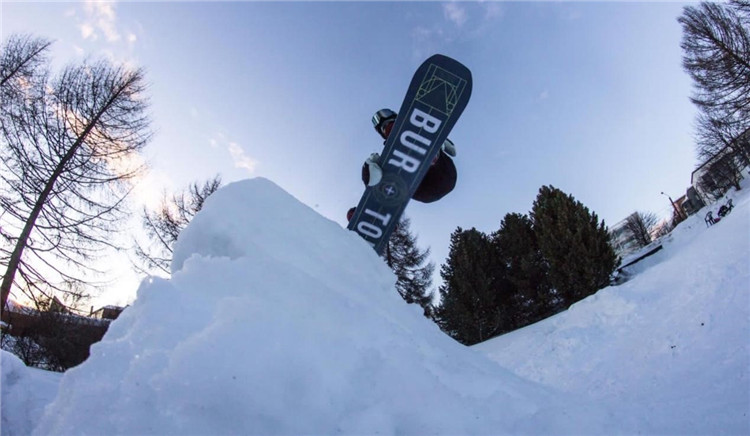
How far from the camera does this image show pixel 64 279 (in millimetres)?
6969

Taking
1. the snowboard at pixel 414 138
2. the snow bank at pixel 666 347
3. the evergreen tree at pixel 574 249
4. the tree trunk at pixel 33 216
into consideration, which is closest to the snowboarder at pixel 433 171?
the snowboard at pixel 414 138

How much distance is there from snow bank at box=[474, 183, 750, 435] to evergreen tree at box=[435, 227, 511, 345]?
5.01 metres

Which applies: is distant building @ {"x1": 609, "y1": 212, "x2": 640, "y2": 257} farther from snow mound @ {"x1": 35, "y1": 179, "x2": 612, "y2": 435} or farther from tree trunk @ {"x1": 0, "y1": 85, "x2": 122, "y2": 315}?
snow mound @ {"x1": 35, "y1": 179, "x2": 612, "y2": 435}

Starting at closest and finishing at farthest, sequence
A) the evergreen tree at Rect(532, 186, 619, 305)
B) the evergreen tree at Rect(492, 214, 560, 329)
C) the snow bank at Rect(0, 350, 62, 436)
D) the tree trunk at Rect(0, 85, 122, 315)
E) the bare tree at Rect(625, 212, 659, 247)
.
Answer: the snow bank at Rect(0, 350, 62, 436) → the tree trunk at Rect(0, 85, 122, 315) → the evergreen tree at Rect(532, 186, 619, 305) → the evergreen tree at Rect(492, 214, 560, 329) → the bare tree at Rect(625, 212, 659, 247)

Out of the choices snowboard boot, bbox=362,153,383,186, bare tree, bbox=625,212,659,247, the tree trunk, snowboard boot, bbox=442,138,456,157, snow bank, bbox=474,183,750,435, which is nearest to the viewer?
snow bank, bbox=474,183,750,435

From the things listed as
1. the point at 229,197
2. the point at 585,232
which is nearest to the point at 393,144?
the point at 229,197

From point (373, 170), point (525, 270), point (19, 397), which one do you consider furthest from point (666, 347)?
point (525, 270)

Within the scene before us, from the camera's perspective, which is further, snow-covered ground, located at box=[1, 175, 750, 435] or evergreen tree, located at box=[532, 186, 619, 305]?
evergreen tree, located at box=[532, 186, 619, 305]

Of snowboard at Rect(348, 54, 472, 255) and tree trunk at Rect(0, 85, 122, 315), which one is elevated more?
tree trunk at Rect(0, 85, 122, 315)

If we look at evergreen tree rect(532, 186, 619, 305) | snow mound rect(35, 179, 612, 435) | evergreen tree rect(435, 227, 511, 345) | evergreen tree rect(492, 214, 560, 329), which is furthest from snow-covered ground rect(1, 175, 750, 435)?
→ evergreen tree rect(435, 227, 511, 345)

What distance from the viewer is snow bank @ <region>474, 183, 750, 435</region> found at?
200 cm

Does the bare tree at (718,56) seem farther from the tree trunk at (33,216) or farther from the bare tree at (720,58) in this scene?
the tree trunk at (33,216)

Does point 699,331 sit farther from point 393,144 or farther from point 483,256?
point 483,256

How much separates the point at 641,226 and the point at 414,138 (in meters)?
42.7
